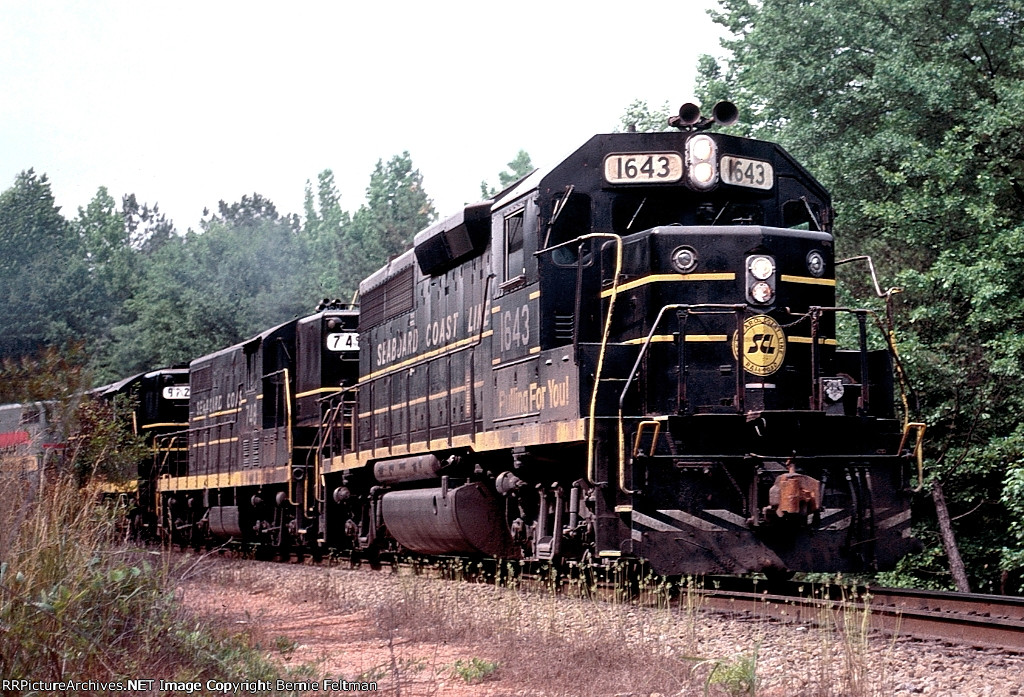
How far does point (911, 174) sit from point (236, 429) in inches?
479

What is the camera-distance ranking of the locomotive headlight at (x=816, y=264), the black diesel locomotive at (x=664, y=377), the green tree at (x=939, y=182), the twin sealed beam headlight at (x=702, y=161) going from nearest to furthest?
1. the black diesel locomotive at (x=664, y=377)
2. the locomotive headlight at (x=816, y=264)
3. the twin sealed beam headlight at (x=702, y=161)
4. the green tree at (x=939, y=182)

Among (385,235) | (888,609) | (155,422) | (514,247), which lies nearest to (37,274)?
(385,235)

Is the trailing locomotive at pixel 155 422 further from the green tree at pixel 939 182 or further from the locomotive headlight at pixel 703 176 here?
the locomotive headlight at pixel 703 176

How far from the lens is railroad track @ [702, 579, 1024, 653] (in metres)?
8.24

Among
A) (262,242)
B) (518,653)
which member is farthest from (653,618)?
(262,242)

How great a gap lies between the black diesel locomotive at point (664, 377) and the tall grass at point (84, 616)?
3111mm

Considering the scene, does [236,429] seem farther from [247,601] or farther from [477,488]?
[477,488]

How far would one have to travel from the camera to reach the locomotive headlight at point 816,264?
1010 centimetres

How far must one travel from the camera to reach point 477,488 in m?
12.4

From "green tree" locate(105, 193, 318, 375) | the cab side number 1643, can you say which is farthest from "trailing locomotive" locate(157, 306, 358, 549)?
"green tree" locate(105, 193, 318, 375)

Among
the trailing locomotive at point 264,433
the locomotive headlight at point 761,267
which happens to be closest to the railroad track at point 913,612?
the locomotive headlight at point 761,267

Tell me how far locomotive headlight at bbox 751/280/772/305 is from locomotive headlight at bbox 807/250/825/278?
1.82 ft

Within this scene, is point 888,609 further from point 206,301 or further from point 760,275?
point 206,301

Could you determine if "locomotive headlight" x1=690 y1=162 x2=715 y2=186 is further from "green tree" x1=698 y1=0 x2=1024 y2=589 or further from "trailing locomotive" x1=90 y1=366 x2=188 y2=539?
"trailing locomotive" x1=90 y1=366 x2=188 y2=539
